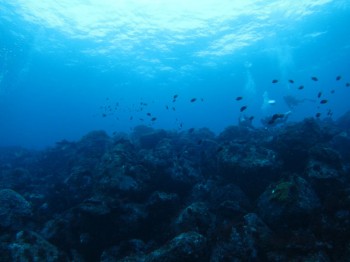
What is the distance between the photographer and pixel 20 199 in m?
8.90

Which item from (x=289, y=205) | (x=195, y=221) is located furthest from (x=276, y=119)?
(x=195, y=221)

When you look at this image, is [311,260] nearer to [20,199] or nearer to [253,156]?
[253,156]

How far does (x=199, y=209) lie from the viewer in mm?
7578

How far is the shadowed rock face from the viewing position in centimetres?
559

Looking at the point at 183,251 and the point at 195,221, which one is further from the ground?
the point at 195,221

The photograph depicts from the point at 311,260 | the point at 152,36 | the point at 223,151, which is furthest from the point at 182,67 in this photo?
the point at 311,260

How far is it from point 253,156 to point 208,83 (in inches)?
2214

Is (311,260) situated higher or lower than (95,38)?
lower

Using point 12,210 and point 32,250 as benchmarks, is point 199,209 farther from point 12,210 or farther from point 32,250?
point 12,210

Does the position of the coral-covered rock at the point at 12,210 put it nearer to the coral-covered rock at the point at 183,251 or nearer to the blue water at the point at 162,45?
the coral-covered rock at the point at 183,251

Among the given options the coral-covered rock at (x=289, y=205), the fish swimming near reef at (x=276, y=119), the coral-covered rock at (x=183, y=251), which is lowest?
the coral-covered rock at (x=183, y=251)

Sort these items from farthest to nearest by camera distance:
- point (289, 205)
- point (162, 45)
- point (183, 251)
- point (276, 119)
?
point (162, 45) < point (276, 119) < point (289, 205) < point (183, 251)

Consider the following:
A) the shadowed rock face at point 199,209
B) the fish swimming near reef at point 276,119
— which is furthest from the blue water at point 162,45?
the shadowed rock face at point 199,209

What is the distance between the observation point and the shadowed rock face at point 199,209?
5.59m
